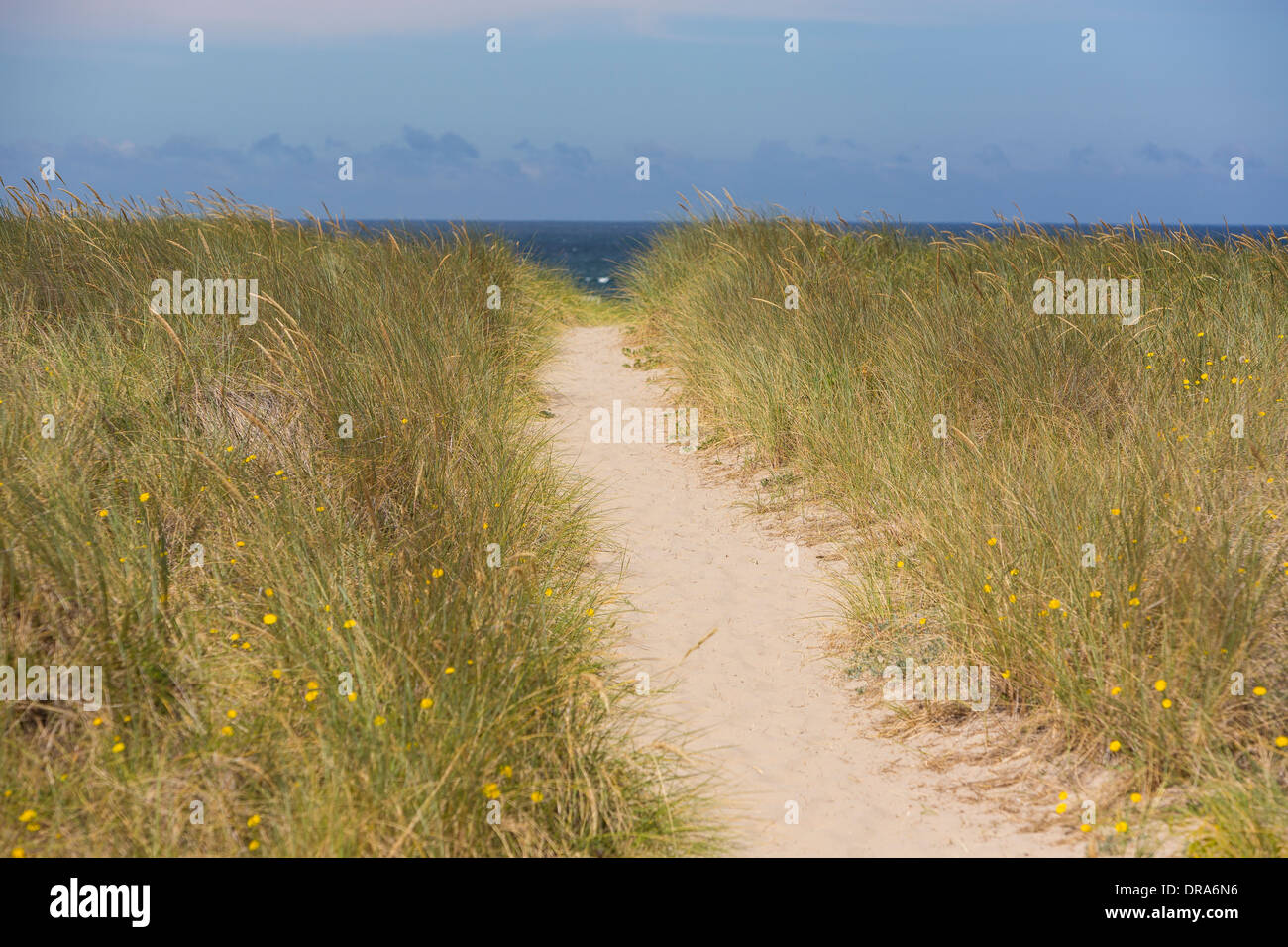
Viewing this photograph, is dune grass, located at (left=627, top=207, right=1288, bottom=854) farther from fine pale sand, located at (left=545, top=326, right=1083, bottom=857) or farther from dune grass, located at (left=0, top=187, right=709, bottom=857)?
dune grass, located at (left=0, top=187, right=709, bottom=857)

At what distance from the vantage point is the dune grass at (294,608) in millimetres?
2484

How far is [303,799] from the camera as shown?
7.95ft

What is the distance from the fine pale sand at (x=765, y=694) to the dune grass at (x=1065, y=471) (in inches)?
10.8

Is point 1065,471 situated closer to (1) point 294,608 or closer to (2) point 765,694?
(2) point 765,694

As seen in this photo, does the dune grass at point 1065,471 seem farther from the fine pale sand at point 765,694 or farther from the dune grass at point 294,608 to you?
the dune grass at point 294,608

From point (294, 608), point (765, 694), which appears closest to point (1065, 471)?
point (765, 694)

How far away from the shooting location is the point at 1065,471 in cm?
402

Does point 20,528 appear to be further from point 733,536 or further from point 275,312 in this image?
point 733,536

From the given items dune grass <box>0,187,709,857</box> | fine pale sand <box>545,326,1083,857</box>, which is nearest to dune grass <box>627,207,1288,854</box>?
fine pale sand <box>545,326,1083,857</box>

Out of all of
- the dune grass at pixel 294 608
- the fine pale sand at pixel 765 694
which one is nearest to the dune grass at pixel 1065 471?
the fine pale sand at pixel 765 694

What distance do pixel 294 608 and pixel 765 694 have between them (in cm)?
193

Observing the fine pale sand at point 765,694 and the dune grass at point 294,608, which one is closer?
the dune grass at point 294,608

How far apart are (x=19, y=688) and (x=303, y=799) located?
110 cm

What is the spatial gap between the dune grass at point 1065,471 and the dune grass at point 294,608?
142cm
